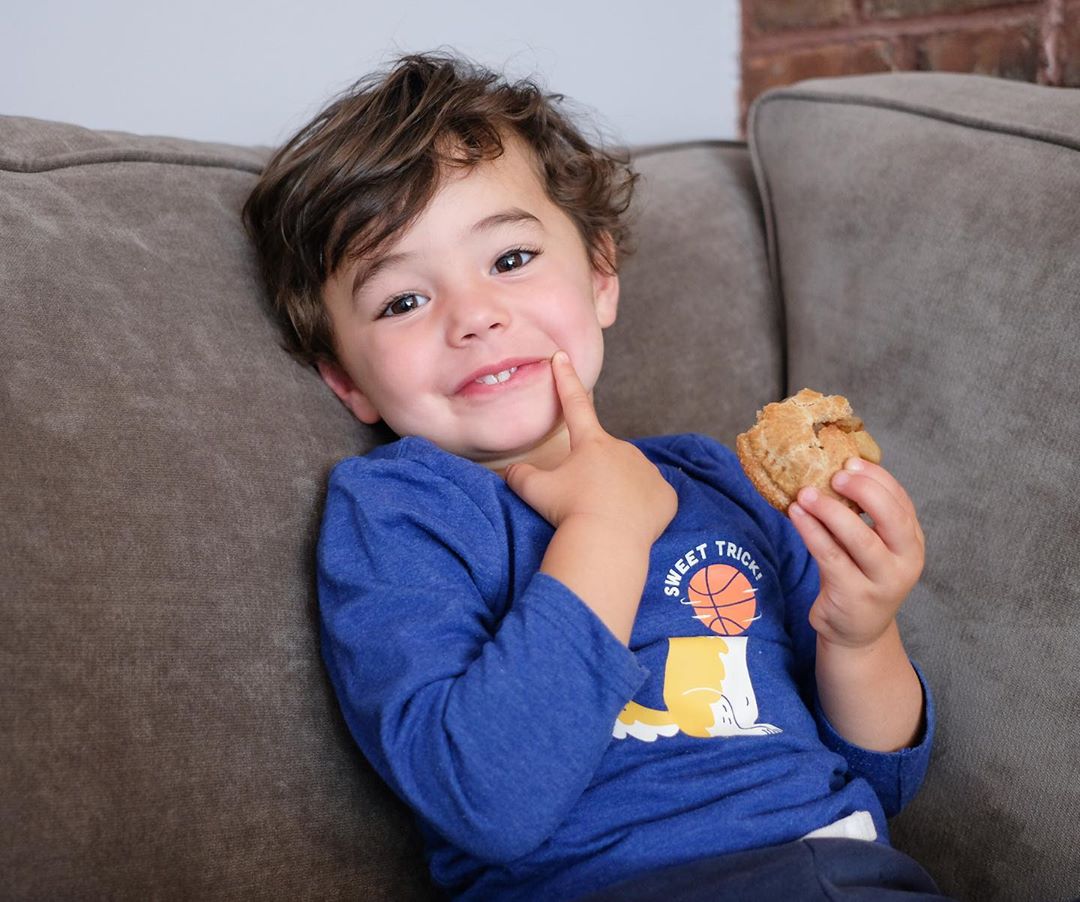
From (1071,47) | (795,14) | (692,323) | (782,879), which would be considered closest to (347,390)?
(692,323)

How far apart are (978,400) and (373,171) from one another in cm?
63

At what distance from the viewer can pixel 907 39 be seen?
1.72 metres

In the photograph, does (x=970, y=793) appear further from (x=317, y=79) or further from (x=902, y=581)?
(x=317, y=79)

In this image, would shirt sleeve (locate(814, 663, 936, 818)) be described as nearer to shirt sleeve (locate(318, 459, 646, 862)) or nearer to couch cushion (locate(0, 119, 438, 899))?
shirt sleeve (locate(318, 459, 646, 862))

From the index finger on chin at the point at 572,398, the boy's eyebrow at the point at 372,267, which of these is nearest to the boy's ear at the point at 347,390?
the boy's eyebrow at the point at 372,267

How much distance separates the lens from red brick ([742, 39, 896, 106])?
1.77 meters

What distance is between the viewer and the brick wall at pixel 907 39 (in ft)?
4.94

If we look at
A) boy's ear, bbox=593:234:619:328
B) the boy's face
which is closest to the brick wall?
boy's ear, bbox=593:234:619:328

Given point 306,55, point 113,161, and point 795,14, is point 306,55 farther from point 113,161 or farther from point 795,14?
point 795,14

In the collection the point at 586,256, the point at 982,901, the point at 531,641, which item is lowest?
the point at 982,901

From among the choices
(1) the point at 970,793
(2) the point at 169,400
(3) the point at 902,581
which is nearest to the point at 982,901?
(1) the point at 970,793

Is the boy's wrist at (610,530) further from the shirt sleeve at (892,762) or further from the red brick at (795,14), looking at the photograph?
the red brick at (795,14)

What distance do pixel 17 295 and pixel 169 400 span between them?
0.14 metres

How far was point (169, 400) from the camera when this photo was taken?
3.12 ft
